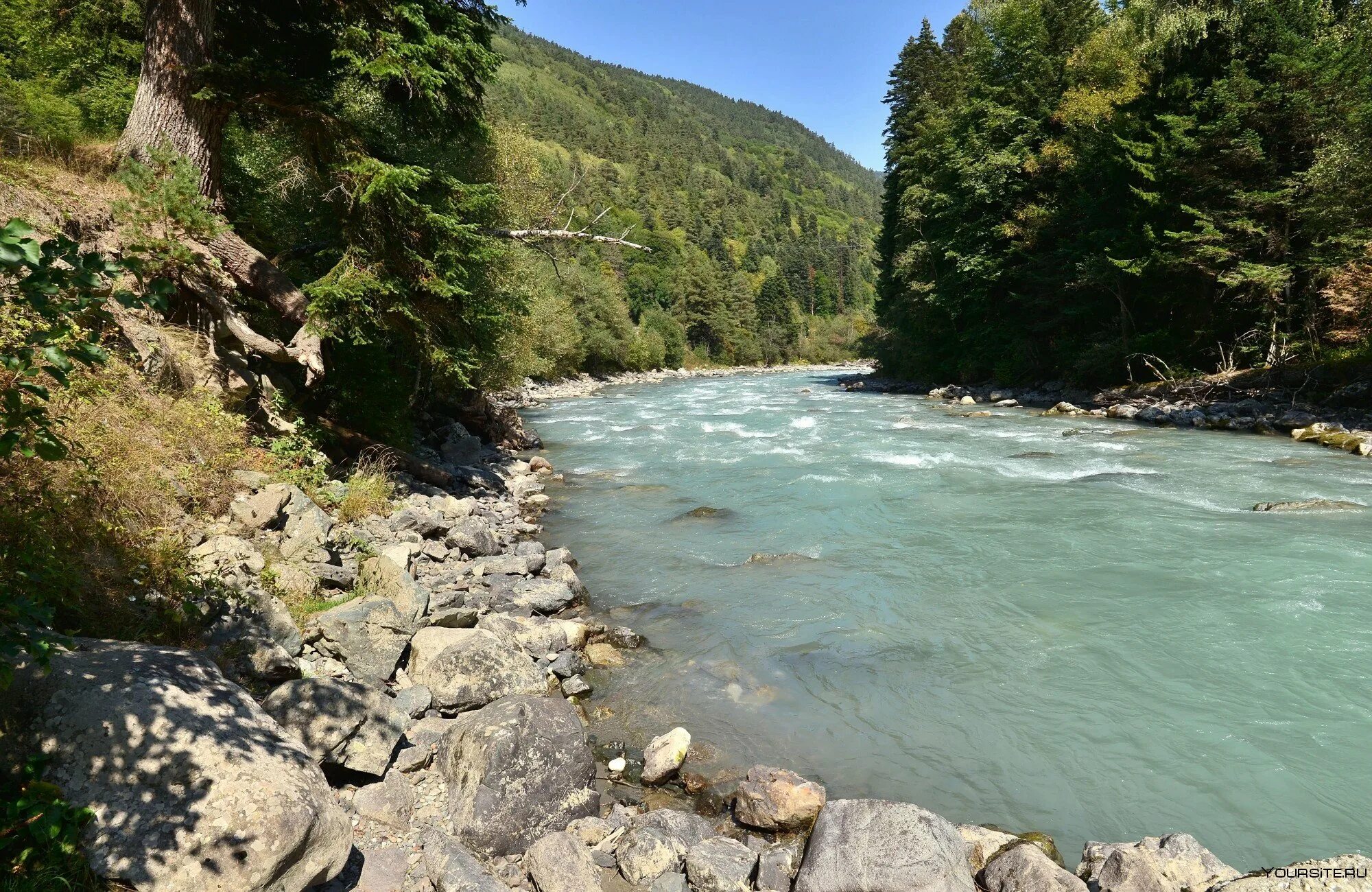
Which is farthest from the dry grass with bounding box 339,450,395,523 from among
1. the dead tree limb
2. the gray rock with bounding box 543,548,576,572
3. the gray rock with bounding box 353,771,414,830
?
the gray rock with bounding box 353,771,414,830

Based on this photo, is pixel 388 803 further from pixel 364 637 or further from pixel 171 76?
pixel 171 76

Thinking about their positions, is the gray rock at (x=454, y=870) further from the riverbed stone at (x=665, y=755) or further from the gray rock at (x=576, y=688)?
the gray rock at (x=576, y=688)

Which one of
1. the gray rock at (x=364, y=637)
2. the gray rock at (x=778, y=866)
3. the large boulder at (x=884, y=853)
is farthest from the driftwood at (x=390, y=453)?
the large boulder at (x=884, y=853)

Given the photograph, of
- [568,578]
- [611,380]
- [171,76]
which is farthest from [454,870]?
[611,380]

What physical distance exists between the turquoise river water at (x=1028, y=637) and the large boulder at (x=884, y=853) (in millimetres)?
981

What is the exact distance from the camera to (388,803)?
4.20 metres

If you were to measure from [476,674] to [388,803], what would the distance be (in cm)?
152

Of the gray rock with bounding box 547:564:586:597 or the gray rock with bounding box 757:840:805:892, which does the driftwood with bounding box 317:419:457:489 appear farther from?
the gray rock with bounding box 757:840:805:892

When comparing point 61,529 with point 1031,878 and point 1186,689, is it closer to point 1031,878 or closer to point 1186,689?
point 1031,878

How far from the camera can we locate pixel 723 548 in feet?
35.2

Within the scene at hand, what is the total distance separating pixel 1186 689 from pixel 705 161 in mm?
181120

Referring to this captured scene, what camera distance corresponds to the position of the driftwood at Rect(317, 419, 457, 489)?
1069 cm

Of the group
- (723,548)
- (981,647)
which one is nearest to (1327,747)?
(981,647)

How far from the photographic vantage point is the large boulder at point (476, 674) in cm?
554
